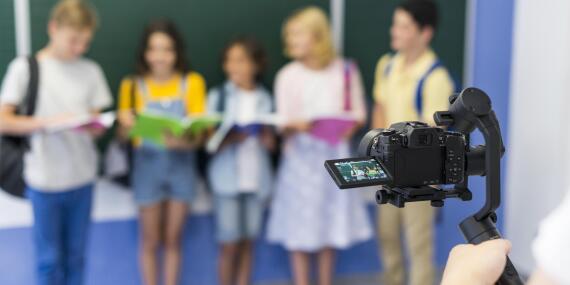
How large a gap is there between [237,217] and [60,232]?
87 cm

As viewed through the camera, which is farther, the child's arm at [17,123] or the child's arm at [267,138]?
the child's arm at [267,138]

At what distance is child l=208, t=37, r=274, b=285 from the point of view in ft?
11.4

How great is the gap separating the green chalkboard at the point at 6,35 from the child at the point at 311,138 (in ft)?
4.19

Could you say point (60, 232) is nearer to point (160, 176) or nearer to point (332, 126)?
point (160, 176)

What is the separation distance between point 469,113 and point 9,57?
8.52 feet

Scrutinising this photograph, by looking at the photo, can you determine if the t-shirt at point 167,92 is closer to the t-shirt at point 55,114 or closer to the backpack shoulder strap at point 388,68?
the t-shirt at point 55,114

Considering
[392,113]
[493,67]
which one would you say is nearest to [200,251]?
[392,113]

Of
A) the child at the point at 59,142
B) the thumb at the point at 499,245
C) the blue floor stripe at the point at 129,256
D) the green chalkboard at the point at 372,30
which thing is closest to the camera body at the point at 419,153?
the thumb at the point at 499,245

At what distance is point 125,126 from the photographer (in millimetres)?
3170

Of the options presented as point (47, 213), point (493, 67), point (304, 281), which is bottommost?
point (304, 281)

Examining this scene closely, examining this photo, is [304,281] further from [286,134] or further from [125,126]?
[125,126]

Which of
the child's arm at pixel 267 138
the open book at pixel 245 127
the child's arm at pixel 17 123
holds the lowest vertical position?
the child's arm at pixel 267 138

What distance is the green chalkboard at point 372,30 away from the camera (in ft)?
12.6

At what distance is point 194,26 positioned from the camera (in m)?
3.57
